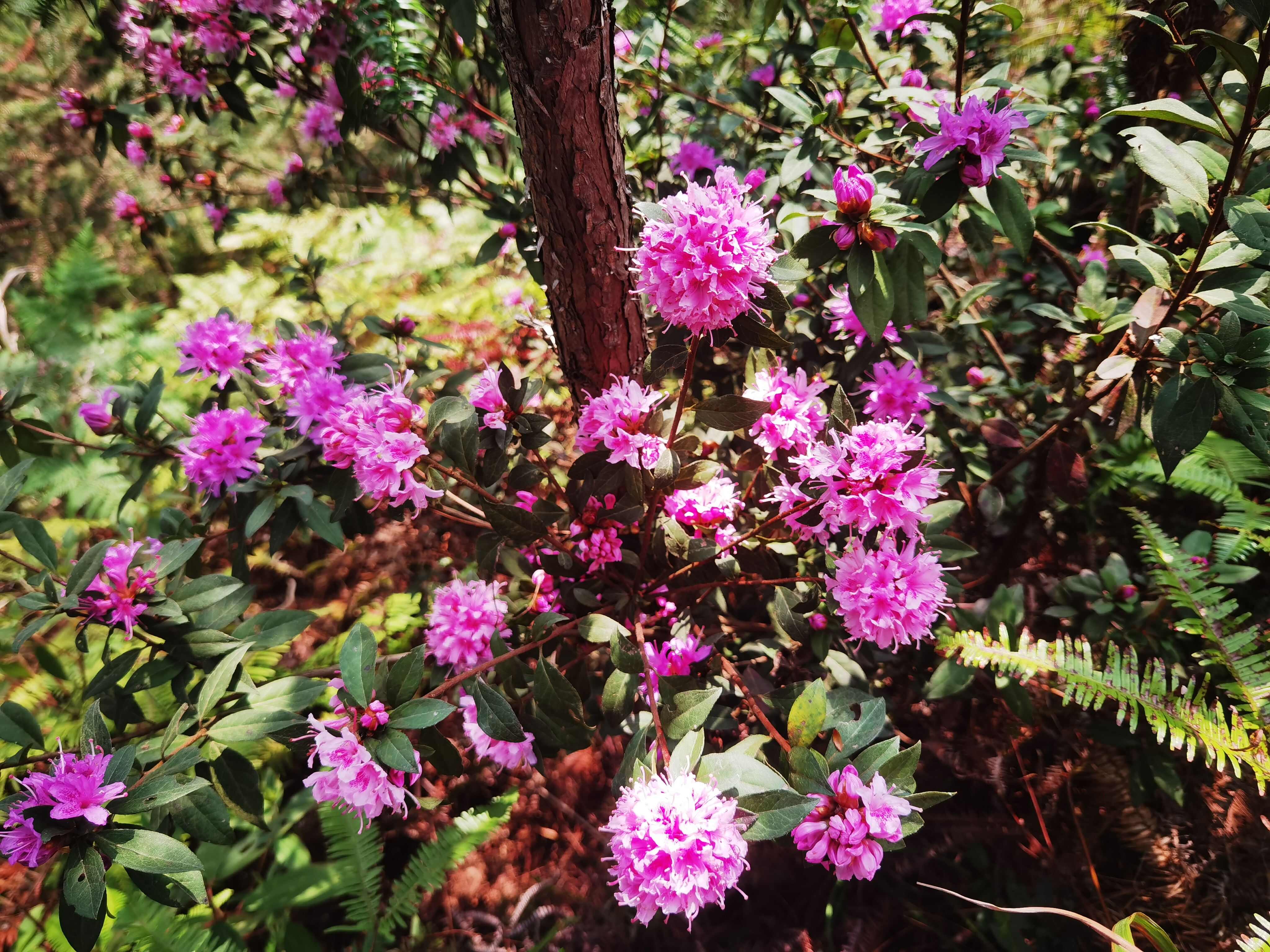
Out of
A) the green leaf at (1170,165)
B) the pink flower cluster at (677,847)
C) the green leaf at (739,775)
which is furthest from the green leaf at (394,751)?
the green leaf at (1170,165)

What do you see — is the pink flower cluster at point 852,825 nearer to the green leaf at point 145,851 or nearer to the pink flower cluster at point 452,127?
the green leaf at point 145,851

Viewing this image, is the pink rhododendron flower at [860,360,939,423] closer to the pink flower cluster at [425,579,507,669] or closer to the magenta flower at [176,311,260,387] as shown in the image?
the pink flower cluster at [425,579,507,669]

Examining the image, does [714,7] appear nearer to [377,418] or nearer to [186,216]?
[377,418]

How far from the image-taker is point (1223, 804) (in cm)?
148

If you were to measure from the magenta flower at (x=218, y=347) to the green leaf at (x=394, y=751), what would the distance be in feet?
3.05

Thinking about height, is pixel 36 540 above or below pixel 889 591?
above

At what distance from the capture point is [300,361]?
4.41 feet

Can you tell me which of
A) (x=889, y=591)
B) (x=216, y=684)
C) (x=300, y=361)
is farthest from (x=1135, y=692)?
(x=300, y=361)

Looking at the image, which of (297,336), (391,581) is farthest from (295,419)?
(391,581)

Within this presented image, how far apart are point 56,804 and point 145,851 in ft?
0.43

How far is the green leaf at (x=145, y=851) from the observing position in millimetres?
855

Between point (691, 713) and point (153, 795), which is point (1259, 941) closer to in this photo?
point (691, 713)

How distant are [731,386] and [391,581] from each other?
1601mm

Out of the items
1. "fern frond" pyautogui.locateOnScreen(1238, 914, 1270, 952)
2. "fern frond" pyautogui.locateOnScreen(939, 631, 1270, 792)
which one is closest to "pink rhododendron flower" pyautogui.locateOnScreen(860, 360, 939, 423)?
"fern frond" pyautogui.locateOnScreen(939, 631, 1270, 792)
